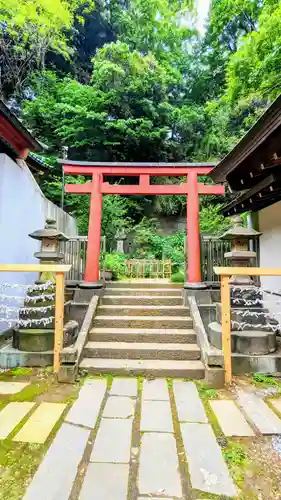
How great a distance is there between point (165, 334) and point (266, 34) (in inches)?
274

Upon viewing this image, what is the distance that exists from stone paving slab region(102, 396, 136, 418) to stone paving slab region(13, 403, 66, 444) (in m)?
A: 0.48

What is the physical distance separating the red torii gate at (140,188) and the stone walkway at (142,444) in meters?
3.08

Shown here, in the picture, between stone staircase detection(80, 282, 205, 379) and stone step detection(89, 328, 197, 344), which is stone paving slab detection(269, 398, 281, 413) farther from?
stone step detection(89, 328, 197, 344)

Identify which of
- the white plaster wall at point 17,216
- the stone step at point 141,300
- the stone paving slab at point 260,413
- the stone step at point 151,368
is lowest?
the stone paving slab at point 260,413

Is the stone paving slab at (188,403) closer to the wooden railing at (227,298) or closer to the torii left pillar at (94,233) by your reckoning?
the wooden railing at (227,298)

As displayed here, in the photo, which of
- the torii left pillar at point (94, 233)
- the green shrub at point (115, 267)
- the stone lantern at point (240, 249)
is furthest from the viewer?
the green shrub at point (115, 267)

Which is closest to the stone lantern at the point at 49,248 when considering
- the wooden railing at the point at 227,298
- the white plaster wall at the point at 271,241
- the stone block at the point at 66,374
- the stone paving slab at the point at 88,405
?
the stone block at the point at 66,374

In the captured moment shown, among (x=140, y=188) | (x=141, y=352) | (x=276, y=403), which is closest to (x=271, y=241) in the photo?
(x=140, y=188)

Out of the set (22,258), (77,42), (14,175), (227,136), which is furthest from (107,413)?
(77,42)

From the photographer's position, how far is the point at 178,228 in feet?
46.0

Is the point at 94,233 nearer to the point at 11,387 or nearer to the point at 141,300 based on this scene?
the point at 141,300

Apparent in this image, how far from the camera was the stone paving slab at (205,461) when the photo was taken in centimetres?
176

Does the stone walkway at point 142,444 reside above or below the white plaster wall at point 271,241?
below

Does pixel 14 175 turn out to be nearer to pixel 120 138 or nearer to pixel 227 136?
pixel 120 138
